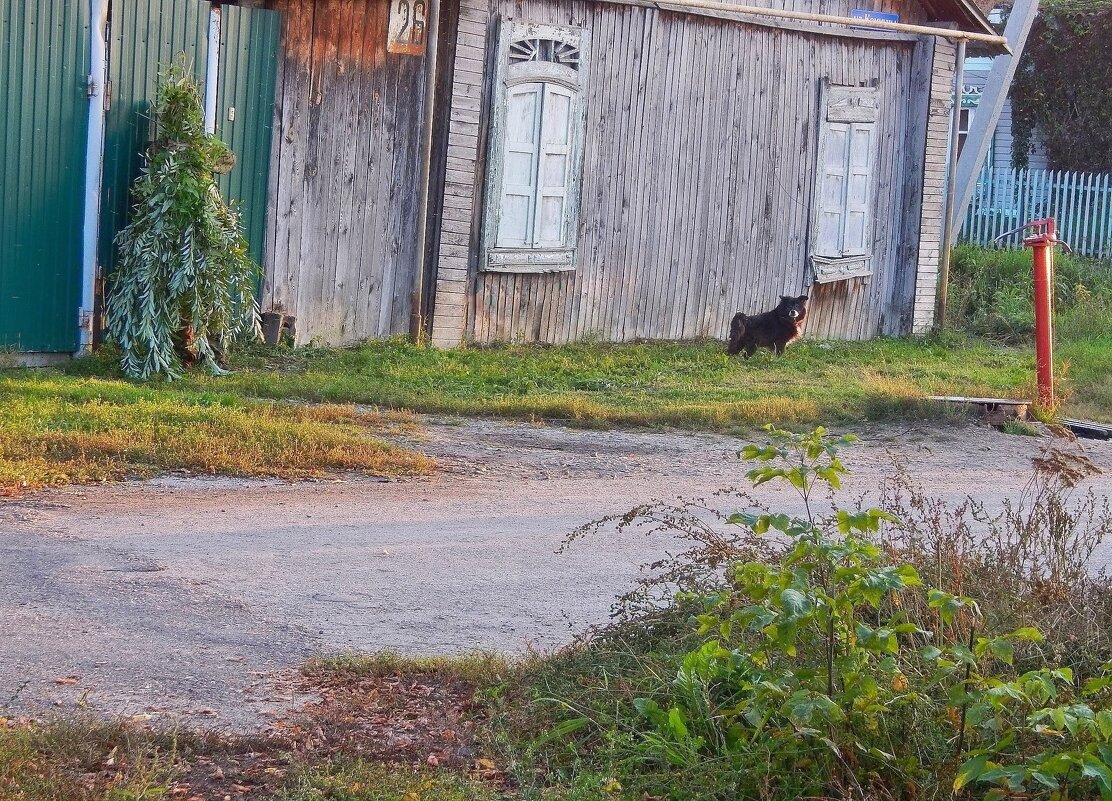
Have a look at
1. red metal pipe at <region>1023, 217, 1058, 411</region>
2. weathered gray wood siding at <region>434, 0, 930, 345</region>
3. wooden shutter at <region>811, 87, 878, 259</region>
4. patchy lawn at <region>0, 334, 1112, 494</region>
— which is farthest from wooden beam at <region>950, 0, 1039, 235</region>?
red metal pipe at <region>1023, 217, 1058, 411</region>

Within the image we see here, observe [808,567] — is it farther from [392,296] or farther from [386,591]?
[392,296]

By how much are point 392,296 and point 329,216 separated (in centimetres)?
93

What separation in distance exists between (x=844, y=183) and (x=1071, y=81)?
39.1 ft

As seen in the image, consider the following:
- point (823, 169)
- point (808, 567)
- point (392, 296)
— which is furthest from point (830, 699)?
point (823, 169)

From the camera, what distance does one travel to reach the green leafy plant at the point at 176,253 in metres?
9.84

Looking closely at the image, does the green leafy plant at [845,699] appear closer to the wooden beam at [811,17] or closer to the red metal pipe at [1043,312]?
the red metal pipe at [1043,312]

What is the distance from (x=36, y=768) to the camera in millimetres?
3631

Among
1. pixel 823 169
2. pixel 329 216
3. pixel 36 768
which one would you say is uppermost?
pixel 823 169

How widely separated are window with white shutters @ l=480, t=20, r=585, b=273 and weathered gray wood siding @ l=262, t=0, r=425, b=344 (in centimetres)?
84

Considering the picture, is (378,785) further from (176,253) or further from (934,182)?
(934,182)

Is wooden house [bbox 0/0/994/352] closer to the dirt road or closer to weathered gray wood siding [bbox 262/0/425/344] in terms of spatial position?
weathered gray wood siding [bbox 262/0/425/344]

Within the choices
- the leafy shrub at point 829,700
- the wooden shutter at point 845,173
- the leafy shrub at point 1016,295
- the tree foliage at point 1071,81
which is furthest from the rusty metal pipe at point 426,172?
the tree foliage at point 1071,81

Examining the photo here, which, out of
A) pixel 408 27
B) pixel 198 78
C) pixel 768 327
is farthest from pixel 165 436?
pixel 768 327

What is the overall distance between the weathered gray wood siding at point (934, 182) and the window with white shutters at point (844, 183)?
65 cm
